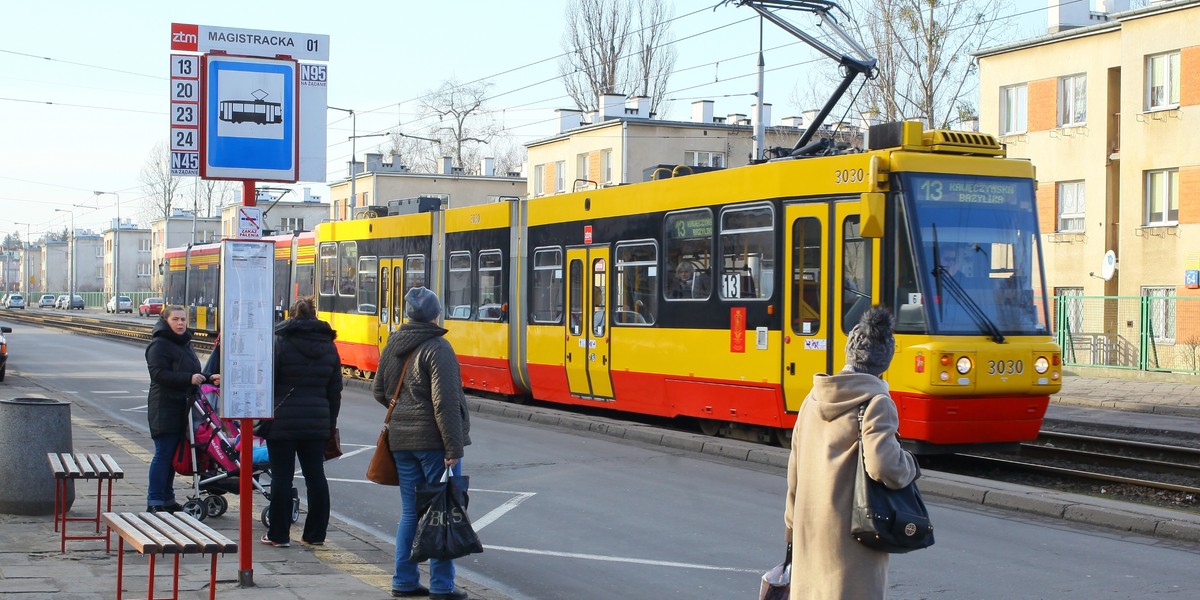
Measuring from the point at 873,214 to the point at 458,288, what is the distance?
10.6 m

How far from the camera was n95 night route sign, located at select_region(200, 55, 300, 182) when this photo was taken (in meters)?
7.14

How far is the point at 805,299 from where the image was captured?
1377 centimetres

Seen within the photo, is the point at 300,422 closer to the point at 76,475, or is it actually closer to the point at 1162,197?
the point at 76,475

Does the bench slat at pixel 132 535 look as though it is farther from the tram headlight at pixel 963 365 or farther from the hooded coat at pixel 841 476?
the tram headlight at pixel 963 365

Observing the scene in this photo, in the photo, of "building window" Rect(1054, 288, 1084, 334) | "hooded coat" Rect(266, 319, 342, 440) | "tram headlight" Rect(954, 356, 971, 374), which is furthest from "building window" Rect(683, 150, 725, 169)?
"hooded coat" Rect(266, 319, 342, 440)

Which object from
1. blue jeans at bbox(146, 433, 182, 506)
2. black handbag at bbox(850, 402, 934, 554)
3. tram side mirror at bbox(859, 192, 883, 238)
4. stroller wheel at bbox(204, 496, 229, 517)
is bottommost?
Answer: stroller wheel at bbox(204, 496, 229, 517)

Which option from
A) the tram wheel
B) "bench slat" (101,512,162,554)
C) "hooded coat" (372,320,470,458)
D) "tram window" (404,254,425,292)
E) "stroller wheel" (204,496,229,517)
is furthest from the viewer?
"tram window" (404,254,425,292)

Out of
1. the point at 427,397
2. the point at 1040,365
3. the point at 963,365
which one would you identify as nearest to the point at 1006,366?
the point at 1040,365

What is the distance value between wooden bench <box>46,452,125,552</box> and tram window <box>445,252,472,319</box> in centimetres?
1201

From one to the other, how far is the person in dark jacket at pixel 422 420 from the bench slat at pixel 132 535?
4.73ft

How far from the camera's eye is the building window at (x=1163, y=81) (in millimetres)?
35594

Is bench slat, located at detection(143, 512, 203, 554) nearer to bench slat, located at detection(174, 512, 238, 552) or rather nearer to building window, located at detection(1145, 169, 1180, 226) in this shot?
bench slat, located at detection(174, 512, 238, 552)

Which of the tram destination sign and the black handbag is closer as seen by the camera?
the black handbag

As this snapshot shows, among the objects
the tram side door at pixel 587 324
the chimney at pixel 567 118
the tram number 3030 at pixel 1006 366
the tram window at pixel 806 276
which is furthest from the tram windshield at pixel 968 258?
the chimney at pixel 567 118
